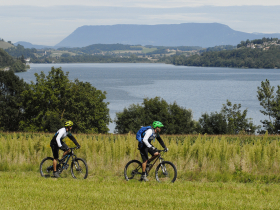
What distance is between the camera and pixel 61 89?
48625mm

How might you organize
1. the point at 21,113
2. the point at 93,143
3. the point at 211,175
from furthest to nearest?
the point at 21,113, the point at 93,143, the point at 211,175

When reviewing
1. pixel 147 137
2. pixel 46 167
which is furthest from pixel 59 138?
pixel 147 137

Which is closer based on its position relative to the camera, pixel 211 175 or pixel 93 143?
pixel 211 175

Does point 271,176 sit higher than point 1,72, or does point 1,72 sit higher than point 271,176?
point 1,72

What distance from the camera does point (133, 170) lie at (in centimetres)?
1124

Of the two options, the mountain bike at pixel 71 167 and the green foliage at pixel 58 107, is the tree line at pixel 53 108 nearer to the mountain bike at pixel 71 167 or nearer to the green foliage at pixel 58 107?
the green foliage at pixel 58 107

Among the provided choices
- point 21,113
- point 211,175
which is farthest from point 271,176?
point 21,113

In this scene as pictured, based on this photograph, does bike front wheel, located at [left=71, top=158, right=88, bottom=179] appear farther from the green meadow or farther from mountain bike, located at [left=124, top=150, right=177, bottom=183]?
mountain bike, located at [left=124, top=150, right=177, bottom=183]

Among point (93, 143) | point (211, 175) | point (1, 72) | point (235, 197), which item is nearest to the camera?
point (235, 197)

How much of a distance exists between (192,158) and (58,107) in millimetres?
37468

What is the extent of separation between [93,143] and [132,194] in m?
5.89

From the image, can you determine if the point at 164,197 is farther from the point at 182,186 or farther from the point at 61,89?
the point at 61,89

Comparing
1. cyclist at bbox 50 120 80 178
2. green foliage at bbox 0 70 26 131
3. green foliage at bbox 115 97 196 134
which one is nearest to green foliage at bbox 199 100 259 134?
green foliage at bbox 115 97 196 134

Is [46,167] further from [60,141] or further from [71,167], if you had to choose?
[60,141]
